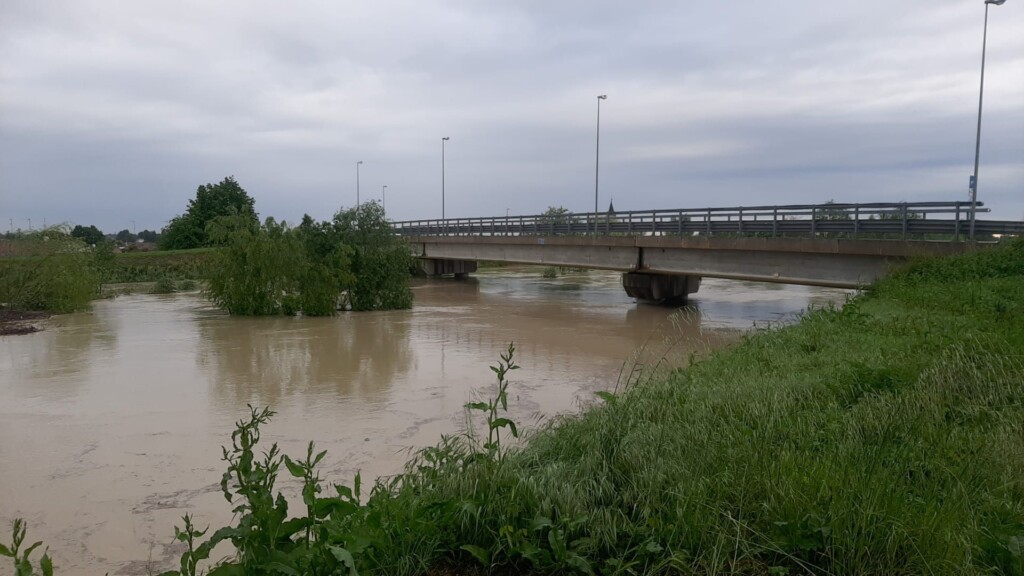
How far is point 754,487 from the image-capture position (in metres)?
4.61

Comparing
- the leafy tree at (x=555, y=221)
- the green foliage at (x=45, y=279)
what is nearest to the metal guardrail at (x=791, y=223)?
the leafy tree at (x=555, y=221)

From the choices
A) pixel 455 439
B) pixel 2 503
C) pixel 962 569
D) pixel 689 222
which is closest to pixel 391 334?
pixel 689 222

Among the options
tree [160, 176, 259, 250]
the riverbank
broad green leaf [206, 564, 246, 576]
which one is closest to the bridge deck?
the riverbank

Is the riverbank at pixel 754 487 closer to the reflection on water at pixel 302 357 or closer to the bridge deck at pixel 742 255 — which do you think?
the reflection on water at pixel 302 357

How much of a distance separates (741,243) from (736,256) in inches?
36.7

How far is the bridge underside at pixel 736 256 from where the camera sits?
23.4 m

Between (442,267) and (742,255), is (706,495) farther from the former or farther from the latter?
(442,267)

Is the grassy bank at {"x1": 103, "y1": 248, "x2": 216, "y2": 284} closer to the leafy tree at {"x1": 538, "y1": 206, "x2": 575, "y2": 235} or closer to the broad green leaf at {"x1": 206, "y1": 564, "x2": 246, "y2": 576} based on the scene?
the leafy tree at {"x1": 538, "y1": 206, "x2": 575, "y2": 235}

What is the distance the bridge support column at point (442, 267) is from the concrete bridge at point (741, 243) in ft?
34.4

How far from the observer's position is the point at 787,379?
8977mm

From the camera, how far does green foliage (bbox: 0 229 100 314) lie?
29703 mm

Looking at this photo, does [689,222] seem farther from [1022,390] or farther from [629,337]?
[1022,390]

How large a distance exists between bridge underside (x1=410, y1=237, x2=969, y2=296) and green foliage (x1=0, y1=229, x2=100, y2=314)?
20656 millimetres

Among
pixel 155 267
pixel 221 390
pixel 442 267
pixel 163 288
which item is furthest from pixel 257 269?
pixel 155 267
